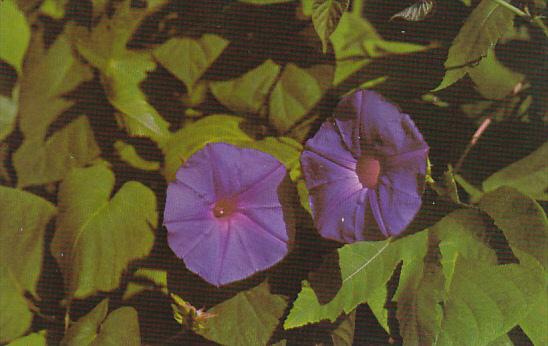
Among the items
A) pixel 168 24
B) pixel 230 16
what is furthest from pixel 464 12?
pixel 168 24

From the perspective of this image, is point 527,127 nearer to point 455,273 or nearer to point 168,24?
point 455,273

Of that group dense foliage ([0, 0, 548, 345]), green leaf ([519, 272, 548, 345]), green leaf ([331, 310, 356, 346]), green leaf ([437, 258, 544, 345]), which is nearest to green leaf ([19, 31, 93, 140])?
dense foliage ([0, 0, 548, 345])

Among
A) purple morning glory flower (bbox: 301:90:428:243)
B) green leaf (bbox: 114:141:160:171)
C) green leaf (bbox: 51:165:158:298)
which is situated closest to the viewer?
purple morning glory flower (bbox: 301:90:428:243)

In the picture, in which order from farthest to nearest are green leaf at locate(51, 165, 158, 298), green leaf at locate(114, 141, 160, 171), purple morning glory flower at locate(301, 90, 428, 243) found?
green leaf at locate(114, 141, 160, 171), green leaf at locate(51, 165, 158, 298), purple morning glory flower at locate(301, 90, 428, 243)

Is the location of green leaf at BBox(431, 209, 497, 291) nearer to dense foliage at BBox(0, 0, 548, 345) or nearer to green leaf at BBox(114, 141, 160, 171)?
dense foliage at BBox(0, 0, 548, 345)

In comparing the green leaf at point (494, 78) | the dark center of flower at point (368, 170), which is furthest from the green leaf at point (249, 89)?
the green leaf at point (494, 78)

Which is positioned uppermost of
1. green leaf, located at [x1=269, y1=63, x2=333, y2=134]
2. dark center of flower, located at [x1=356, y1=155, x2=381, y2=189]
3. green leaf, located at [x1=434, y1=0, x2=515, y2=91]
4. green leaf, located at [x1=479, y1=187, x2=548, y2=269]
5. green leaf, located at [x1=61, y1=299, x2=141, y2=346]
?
green leaf, located at [x1=434, y1=0, x2=515, y2=91]

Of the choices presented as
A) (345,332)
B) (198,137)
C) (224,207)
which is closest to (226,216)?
(224,207)
